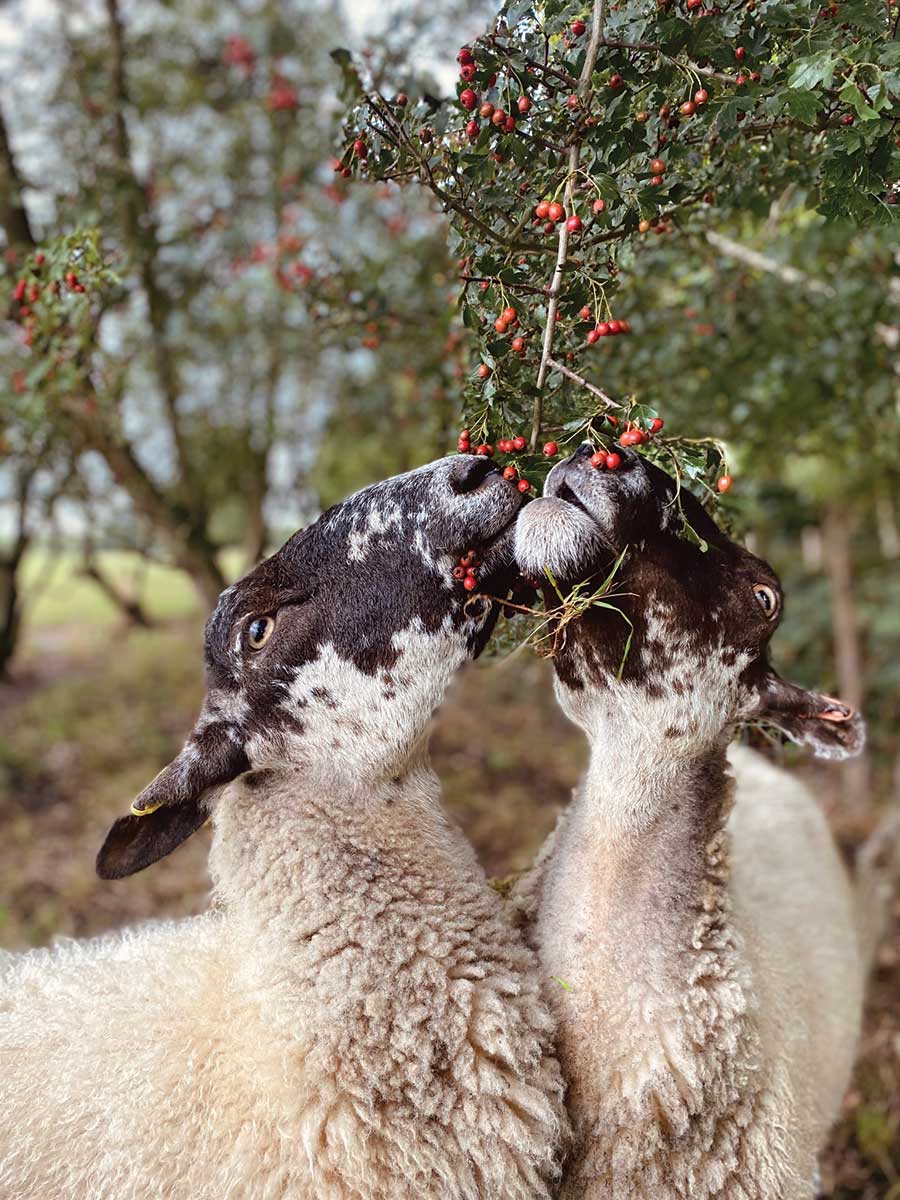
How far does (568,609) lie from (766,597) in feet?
1.79

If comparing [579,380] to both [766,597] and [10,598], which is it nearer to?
[766,597]

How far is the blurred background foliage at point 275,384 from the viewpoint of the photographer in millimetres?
3342

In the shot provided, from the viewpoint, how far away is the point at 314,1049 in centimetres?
204

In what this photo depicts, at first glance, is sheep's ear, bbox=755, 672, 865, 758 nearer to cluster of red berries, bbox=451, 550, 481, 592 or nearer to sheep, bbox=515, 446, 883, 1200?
sheep, bbox=515, 446, 883, 1200

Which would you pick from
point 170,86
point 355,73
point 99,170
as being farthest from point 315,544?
point 170,86

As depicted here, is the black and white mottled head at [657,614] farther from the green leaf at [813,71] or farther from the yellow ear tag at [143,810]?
the yellow ear tag at [143,810]

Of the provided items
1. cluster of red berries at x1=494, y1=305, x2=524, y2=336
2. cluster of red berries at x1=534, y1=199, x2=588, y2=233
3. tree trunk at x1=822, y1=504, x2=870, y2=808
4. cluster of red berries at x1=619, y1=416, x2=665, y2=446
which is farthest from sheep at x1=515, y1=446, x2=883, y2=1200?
tree trunk at x1=822, y1=504, x2=870, y2=808

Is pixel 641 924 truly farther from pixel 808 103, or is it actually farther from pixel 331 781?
pixel 808 103

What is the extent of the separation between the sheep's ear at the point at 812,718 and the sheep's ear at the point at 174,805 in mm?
1384

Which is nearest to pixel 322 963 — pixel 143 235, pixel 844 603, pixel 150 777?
pixel 143 235

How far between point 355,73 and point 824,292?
2.30 meters

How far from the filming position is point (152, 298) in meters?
5.37

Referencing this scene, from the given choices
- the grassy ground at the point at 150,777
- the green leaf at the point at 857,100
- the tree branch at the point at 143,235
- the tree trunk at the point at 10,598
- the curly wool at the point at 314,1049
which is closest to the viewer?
the green leaf at the point at 857,100

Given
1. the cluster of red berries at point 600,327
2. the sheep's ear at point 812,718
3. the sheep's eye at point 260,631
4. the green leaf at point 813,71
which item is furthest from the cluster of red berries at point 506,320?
the sheep's ear at point 812,718
